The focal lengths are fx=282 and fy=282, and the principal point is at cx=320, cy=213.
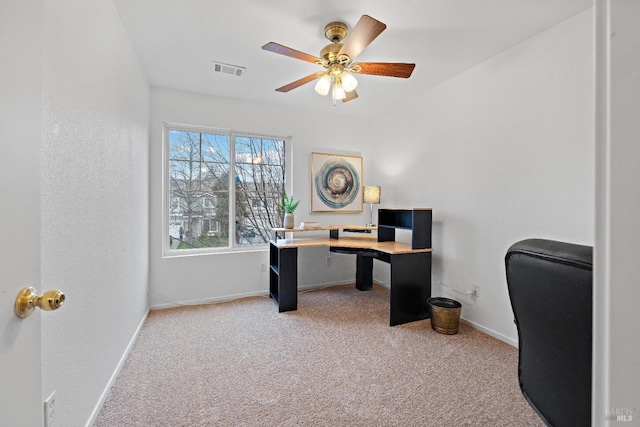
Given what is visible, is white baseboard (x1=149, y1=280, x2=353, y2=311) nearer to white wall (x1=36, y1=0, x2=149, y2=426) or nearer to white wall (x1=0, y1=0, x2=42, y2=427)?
white wall (x1=36, y1=0, x2=149, y2=426)

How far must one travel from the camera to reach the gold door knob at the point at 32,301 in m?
0.63

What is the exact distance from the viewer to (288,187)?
12.7ft

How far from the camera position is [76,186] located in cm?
136

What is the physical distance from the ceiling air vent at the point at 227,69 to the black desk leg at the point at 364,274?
2652mm

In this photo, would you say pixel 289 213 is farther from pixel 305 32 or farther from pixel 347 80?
pixel 305 32

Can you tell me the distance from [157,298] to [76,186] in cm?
218

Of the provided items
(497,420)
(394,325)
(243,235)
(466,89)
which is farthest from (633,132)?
(243,235)

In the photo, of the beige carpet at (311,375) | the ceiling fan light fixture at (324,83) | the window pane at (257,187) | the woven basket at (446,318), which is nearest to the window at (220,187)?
the window pane at (257,187)

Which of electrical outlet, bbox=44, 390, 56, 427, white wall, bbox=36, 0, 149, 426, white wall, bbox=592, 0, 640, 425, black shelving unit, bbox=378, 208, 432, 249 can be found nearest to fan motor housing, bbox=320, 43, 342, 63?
white wall, bbox=36, 0, 149, 426

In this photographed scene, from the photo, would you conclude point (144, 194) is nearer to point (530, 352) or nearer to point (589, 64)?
point (530, 352)

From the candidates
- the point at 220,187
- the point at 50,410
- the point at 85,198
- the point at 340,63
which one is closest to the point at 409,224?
the point at 340,63

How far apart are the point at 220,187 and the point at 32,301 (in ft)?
9.86

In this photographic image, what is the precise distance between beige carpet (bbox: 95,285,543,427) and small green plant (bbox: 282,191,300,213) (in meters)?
1.27

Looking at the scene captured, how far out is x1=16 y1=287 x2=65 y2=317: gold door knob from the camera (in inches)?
24.9
